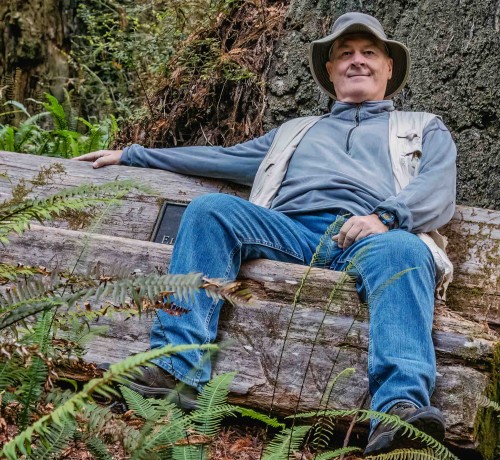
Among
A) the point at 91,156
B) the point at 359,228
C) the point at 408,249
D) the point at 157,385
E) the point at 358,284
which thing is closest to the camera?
the point at 157,385

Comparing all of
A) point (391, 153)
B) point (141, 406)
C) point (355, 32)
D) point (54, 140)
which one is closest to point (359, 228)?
point (391, 153)

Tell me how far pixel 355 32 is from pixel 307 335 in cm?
191

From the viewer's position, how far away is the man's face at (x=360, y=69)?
471 centimetres

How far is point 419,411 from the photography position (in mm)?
2971

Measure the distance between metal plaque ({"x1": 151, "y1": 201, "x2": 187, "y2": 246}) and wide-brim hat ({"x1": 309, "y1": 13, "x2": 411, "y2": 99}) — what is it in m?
1.11

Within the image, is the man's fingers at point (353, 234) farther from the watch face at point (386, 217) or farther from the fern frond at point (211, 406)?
the fern frond at point (211, 406)

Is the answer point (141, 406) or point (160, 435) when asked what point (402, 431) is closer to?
point (141, 406)

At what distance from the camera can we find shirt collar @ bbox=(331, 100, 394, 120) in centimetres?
469

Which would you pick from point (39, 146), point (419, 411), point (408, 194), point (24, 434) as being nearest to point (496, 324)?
point (408, 194)

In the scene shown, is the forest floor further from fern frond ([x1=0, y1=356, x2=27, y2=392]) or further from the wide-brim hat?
the wide-brim hat

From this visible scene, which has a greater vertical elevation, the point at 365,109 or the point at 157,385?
the point at 365,109

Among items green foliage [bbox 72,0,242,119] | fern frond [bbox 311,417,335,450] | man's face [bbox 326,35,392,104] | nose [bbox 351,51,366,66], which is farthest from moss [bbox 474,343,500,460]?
green foliage [bbox 72,0,242,119]

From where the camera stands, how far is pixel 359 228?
3.78 m

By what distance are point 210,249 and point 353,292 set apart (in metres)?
0.62
